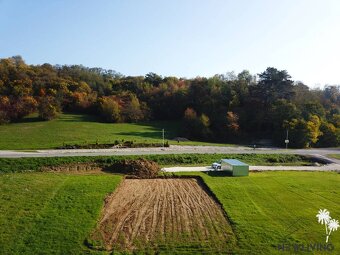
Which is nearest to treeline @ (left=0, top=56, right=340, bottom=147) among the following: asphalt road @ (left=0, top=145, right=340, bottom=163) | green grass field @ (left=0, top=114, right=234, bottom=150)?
green grass field @ (left=0, top=114, right=234, bottom=150)

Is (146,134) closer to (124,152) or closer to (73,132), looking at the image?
(73,132)

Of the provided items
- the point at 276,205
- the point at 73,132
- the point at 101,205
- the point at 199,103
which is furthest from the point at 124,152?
the point at 199,103

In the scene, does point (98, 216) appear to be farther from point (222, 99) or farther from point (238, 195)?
point (222, 99)

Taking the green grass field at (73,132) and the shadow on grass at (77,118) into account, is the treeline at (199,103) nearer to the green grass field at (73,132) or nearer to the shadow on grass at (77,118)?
the shadow on grass at (77,118)

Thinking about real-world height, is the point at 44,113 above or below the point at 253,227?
above

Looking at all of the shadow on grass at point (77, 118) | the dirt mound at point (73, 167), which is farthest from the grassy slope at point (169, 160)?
the shadow on grass at point (77, 118)

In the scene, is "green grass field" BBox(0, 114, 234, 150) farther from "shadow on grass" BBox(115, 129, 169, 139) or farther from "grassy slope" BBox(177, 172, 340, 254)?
"grassy slope" BBox(177, 172, 340, 254)

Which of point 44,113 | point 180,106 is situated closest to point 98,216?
point 44,113
